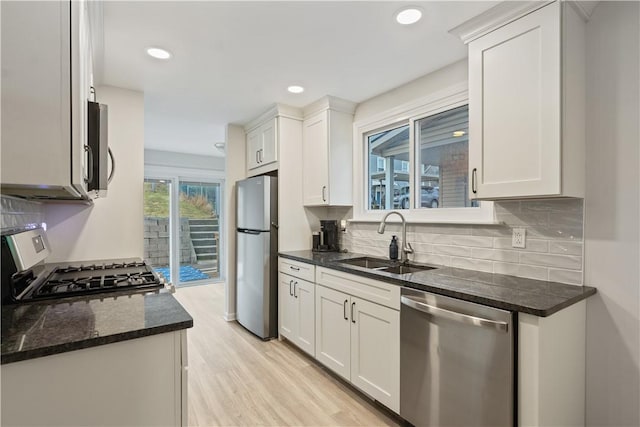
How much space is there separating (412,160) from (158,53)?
2049 mm

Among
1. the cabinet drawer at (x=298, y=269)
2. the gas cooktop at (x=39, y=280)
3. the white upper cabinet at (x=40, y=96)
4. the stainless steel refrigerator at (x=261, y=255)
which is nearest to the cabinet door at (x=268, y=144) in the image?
the stainless steel refrigerator at (x=261, y=255)

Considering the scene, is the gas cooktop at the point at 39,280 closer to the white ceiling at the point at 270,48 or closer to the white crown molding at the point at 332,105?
the white ceiling at the point at 270,48

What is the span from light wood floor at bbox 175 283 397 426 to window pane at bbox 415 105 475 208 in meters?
1.59

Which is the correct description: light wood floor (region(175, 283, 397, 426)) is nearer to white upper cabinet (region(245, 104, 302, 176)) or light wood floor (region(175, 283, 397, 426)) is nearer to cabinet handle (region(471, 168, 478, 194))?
cabinet handle (region(471, 168, 478, 194))

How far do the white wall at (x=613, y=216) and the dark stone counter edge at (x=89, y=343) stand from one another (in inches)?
78.2

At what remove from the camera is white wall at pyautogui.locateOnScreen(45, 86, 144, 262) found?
8.31 ft

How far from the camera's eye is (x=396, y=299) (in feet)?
6.21

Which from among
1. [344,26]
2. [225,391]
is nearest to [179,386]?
[225,391]

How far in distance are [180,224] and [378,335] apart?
14.9ft

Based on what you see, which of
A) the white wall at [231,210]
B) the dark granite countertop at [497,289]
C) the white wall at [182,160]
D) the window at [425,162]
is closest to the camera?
the dark granite countertop at [497,289]

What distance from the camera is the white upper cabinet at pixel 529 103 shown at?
1544 millimetres

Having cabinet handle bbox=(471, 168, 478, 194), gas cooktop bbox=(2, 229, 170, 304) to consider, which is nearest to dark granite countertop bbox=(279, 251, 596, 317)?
cabinet handle bbox=(471, 168, 478, 194)

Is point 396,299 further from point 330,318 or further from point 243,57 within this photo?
point 243,57

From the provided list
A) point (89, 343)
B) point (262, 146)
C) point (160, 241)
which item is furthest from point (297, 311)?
point (160, 241)
